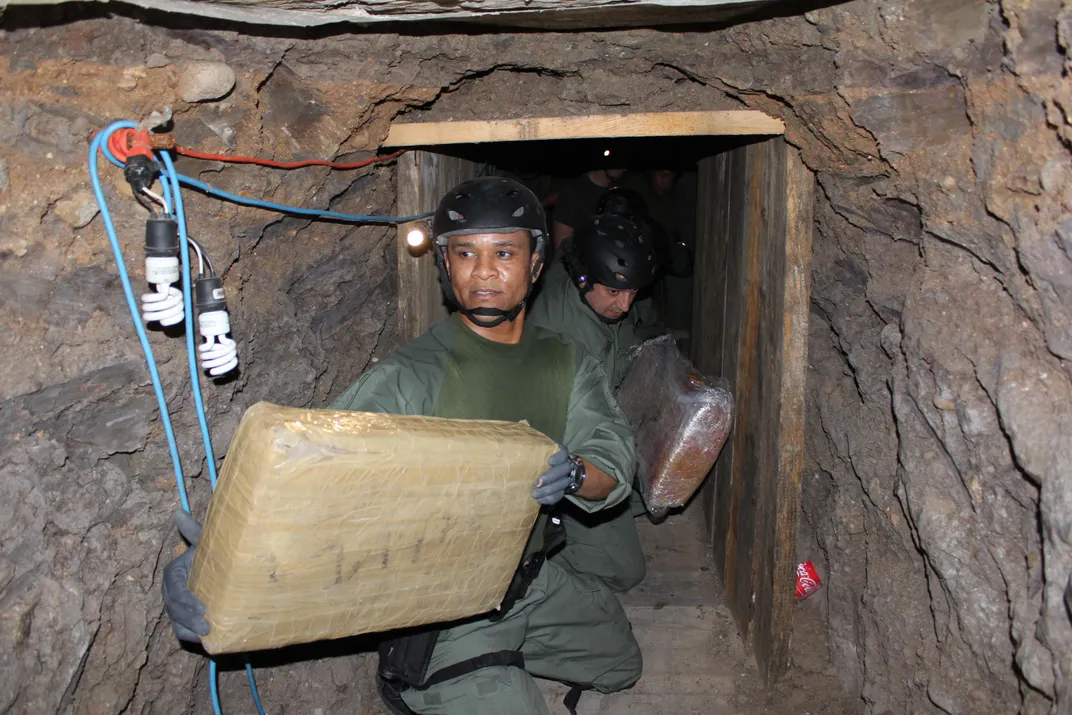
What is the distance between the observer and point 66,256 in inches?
81.7

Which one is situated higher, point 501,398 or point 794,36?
point 794,36

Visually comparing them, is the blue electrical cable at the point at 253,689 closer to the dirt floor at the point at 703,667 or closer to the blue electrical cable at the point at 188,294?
the blue electrical cable at the point at 188,294

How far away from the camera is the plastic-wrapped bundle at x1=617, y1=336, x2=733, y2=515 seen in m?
3.98

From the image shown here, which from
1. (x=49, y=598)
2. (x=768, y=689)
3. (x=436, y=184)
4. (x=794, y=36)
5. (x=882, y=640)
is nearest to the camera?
(x=49, y=598)

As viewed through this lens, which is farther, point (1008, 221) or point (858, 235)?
point (858, 235)

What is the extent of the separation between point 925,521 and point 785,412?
0.73 meters

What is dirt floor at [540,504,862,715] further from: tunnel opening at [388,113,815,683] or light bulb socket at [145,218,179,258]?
light bulb socket at [145,218,179,258]

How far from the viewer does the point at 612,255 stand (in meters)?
4.30

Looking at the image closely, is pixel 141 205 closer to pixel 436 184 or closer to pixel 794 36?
pixel 436 184

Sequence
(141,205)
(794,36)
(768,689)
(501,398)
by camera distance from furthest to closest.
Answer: (768,689), (501,398), (794,36), (141,205)

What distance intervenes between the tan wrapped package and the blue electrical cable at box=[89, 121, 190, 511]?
0.37m

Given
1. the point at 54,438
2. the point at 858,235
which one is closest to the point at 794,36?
the point at 858,235

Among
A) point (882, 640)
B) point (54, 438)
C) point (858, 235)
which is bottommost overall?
point (882, 640)

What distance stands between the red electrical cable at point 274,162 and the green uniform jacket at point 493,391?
0.74 metres
